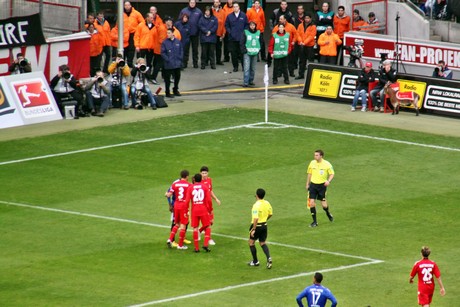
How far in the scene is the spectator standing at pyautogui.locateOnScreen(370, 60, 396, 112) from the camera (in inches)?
1633

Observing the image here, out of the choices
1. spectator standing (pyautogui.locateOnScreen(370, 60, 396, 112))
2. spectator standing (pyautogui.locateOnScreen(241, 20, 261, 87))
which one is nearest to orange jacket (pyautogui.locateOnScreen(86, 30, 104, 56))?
spectator standing (pyautogui.locateOnScreen(241, 20, 261, 87))

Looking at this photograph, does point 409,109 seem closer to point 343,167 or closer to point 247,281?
point 343,167

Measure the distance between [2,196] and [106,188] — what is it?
274cm

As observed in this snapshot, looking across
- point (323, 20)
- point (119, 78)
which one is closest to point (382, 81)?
point (323, 20)

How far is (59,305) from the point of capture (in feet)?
78.0

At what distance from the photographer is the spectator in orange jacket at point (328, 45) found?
151 ft

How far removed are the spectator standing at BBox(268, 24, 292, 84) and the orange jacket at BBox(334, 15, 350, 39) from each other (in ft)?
10.8

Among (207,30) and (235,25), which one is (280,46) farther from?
(207,30)

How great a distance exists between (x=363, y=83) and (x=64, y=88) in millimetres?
10010

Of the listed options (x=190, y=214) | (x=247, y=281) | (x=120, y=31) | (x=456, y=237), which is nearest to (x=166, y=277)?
(x=247, y=281)

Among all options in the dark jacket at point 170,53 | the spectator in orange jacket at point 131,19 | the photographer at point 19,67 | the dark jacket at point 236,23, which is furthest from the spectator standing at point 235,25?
the photographer at point 19,67

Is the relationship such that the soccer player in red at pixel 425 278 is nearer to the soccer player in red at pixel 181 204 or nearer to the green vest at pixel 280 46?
the soccer player in red at pixel 181 204

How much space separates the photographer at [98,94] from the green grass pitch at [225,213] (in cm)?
187

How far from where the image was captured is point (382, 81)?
41.7 metres
